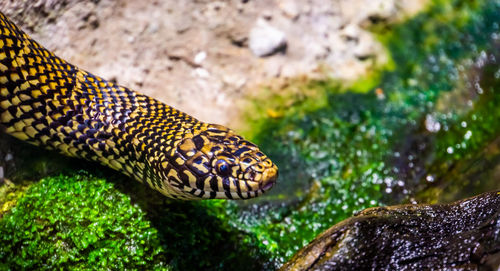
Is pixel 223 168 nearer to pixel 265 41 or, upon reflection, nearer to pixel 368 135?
pixel 368 135

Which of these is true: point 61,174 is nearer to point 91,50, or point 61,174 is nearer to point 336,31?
point 91,50

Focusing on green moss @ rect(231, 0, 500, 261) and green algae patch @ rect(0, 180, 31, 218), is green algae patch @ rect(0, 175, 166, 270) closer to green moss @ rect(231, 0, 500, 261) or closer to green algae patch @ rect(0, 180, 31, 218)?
green algae patch @ rect(0, 180, 31, 218)

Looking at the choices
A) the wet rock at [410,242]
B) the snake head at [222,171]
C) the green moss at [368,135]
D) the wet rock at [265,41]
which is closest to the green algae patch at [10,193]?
the snake head at [222,171]

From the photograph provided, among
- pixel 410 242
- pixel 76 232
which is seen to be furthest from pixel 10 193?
pixel 410 242

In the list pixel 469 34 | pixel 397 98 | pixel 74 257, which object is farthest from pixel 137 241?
pixel 469 34

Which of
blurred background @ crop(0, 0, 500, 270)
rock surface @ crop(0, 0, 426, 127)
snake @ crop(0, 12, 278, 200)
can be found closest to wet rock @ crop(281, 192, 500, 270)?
snake @ crop(0, 12, 278, 200)

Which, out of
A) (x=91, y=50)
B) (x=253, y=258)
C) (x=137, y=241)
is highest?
(x=91, y=50)
